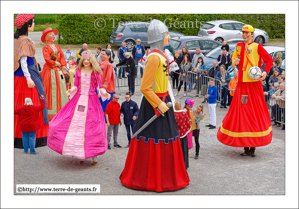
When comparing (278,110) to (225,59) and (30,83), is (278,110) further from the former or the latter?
(30,83)

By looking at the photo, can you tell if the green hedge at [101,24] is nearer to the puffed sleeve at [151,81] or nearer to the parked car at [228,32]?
the parked car at [228,32]

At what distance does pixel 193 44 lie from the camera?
1934cm

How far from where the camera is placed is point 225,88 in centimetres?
A: 1431

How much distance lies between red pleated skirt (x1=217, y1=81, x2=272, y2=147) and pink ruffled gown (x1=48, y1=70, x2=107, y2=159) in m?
2.84

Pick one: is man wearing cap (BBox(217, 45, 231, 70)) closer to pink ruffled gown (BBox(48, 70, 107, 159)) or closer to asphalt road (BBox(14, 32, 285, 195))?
asphalt road (BBox(14, 32, 285, 195))

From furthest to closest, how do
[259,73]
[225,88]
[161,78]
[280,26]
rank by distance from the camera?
[280,26], [225,88], [259,73], [161,78]

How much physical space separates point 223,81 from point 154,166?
26.0ft

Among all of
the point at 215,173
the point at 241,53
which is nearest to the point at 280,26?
the point at 241,53

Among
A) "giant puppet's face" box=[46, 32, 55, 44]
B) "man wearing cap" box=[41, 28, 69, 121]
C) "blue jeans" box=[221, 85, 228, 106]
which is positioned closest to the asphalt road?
"man wearing cap" box=[41, 28, 69, 121]

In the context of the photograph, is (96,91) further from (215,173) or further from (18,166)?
(215,173)

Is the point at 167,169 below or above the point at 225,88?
below

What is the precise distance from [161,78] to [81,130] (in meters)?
2.22

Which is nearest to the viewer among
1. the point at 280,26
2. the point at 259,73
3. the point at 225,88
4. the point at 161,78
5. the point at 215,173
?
the point at 161,78

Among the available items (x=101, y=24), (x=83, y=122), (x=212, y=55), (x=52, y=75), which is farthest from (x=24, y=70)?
(x=101, y=24)
